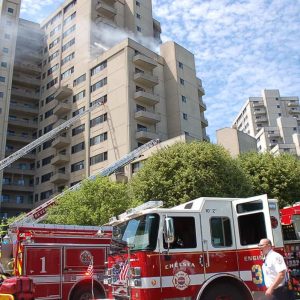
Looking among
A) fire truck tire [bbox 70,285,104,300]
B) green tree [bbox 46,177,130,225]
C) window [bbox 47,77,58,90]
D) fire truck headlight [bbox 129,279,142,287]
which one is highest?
window [bbox 47,77,58,90]

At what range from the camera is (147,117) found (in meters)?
56.6

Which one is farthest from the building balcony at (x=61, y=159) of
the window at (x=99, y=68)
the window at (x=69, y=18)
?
the window at (x=69, y=18)

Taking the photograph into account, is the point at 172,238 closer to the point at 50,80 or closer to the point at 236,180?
the point at 236,180

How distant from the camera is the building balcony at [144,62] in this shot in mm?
58781

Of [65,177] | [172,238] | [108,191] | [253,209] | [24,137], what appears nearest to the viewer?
[172,238]

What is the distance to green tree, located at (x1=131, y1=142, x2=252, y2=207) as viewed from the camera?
28062mm

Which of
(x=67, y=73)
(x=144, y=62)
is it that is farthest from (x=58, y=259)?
(x=67, y=73)

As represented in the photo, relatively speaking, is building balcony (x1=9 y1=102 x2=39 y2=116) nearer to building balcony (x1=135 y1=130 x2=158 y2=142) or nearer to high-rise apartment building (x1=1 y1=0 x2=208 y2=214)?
high-rise apartment building (x1=1 y1=0 x2=208 y2=214)

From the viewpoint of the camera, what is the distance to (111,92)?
5900 centimetres

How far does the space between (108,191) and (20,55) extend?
2332 inches

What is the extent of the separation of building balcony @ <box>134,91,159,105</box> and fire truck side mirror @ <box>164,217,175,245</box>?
160 feet

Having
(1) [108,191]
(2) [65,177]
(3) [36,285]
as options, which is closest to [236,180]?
(1) [108,191]

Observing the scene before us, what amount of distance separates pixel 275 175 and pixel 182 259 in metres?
25.8

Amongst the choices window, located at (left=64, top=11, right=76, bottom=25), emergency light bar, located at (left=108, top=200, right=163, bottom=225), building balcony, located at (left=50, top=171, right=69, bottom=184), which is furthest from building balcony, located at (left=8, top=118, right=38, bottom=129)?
emergency light bar, located at (left=108, top=200, right=163, bottom=225)
